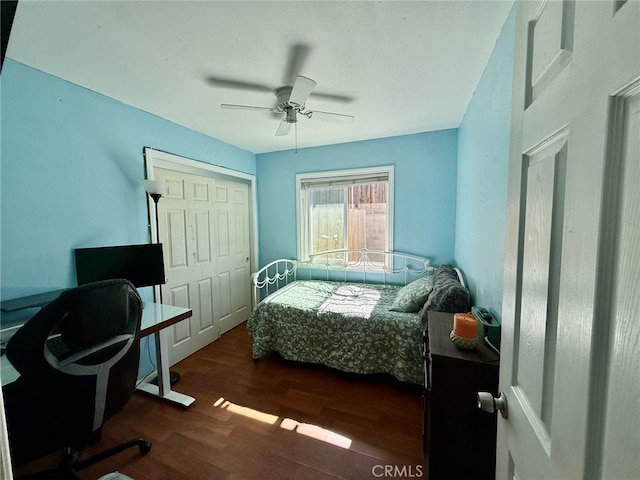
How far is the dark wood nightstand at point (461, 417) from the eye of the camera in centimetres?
107

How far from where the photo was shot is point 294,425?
1.73 m

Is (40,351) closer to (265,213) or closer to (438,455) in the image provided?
(438,455)

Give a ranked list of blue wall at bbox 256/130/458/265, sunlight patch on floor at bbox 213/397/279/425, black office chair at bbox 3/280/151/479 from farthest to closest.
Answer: blue wall at bbox 256/130/458/265, sunlight patch on floor at bbox 213/397/279/425, black office chair at bbox 3/280/151/479

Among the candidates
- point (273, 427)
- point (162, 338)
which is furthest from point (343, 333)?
point (162, 338)

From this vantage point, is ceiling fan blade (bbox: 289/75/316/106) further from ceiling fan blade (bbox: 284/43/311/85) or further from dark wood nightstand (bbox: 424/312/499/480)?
dark wood nightstand (bbox: 424/312/499/480)

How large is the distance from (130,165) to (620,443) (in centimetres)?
276

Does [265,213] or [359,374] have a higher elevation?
[265,213]

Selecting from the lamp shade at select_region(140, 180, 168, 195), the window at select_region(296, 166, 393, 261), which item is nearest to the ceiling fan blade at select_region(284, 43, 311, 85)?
the lamp shade at select_region(140, 180, 168, 195)

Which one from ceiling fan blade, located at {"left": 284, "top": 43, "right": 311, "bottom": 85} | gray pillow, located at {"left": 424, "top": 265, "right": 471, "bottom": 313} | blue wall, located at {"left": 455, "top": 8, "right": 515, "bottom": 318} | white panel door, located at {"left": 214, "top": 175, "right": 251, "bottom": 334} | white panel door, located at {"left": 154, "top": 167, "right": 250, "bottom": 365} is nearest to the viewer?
blue wall, located at {"left": 455, "top": 8, "right": 515, "bottom": 318}

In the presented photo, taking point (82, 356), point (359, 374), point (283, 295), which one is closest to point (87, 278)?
point (82, 356)

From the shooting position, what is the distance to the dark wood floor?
56.9 inches

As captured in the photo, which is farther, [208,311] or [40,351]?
[208,311]

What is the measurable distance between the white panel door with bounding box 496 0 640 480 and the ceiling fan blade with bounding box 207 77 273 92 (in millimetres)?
A: 1564

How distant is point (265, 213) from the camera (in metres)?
3.64
